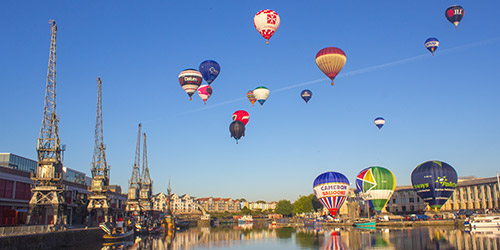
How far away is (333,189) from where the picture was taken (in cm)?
8256

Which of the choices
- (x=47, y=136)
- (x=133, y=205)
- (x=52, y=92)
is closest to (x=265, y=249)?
(x=47, y=136)

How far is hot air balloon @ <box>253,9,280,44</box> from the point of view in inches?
2128

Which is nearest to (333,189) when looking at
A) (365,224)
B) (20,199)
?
(365,224)

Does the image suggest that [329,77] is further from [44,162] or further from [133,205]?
[133,205]

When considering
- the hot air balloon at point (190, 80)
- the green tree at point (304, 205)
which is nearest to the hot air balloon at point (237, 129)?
the hot air balloon at point (190, 80)

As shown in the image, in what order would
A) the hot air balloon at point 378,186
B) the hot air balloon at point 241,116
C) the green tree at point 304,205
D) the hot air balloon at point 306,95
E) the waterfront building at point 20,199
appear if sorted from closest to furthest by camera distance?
the waterfront building at point 20,199 → the hot air balloon at point 306,95 → the hot air balloon at point 241,116 → the hot air balloon at point 378,186 → the green tree at point 304,205

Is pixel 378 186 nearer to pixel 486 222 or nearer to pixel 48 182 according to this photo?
pixel 486 222

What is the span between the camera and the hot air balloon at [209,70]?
60.0 metres

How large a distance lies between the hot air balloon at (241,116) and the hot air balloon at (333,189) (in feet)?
75.8

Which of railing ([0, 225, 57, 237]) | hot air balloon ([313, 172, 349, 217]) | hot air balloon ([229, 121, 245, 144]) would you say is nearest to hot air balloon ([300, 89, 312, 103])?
hot air balloon ([229, 121, 245, 144])

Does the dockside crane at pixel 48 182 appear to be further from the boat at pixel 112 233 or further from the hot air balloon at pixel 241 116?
the hot air balloon at pixel 241 116

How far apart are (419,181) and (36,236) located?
239 ft

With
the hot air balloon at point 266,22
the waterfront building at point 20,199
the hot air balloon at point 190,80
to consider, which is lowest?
the waterfront building at point 20,199

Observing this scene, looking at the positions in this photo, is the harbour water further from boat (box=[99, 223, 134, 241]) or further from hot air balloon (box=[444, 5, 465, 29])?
hot air balloon (box=[444, 5, 465, 29])
